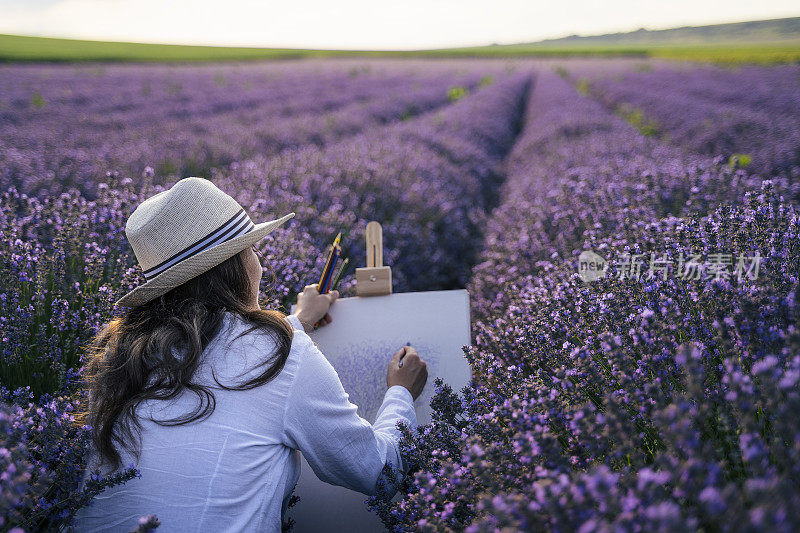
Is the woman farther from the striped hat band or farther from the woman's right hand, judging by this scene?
the woman's right hand

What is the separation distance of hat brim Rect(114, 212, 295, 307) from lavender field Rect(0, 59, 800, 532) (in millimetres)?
332

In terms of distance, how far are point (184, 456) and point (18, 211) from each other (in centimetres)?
338

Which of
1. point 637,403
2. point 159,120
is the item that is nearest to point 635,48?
point 159,120

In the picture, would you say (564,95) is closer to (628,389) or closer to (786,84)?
(786,84)

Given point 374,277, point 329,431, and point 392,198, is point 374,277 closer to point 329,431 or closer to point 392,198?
point 329,431

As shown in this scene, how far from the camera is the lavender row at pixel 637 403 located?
31.5 inches

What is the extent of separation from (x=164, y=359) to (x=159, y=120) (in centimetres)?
945

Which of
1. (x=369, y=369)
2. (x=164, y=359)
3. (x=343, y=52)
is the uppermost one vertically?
(x=343, y=52)

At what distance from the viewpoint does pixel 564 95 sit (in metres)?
14.2

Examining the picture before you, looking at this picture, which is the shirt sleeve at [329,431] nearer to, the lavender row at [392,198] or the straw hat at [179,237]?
the straw hat at [179,237]

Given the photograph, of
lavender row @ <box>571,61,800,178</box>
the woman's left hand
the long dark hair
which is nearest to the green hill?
lavender row @ <box>571,61,800,178</box>

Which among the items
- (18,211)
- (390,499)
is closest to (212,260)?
(390,499)

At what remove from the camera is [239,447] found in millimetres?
1323

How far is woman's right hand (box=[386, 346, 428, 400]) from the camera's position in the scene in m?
1.87
